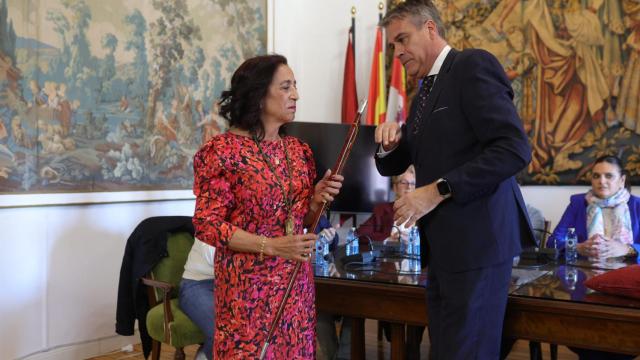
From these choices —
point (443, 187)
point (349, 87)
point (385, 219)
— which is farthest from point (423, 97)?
point (349, 87)

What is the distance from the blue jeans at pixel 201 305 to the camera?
3.04 metres

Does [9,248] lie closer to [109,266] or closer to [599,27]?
[109,266]

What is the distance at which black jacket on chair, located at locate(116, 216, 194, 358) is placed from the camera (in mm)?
3404

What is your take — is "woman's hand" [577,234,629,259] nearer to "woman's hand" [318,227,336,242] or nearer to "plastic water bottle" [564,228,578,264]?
"plastic water bottle" [564,228,578,264]

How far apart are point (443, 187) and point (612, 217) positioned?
281 cm

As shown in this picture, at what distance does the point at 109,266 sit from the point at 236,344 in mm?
2684

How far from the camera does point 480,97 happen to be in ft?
5.26

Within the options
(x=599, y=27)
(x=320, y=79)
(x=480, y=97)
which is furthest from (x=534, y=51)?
(x=480, y=97)

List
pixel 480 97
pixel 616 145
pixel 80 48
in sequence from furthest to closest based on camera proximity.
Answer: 1. pixel 616 145
2. pixel 80 48
3. pixel 480 97

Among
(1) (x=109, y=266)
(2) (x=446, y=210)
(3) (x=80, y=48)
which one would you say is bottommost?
(1) (x=109, y=266)

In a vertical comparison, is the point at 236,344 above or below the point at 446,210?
below

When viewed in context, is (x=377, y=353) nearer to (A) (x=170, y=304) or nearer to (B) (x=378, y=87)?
A: (A) (x=170, y=304)

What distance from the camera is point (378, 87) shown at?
576 centimetres

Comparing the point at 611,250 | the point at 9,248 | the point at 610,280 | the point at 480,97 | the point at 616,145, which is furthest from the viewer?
the point at 616,145
